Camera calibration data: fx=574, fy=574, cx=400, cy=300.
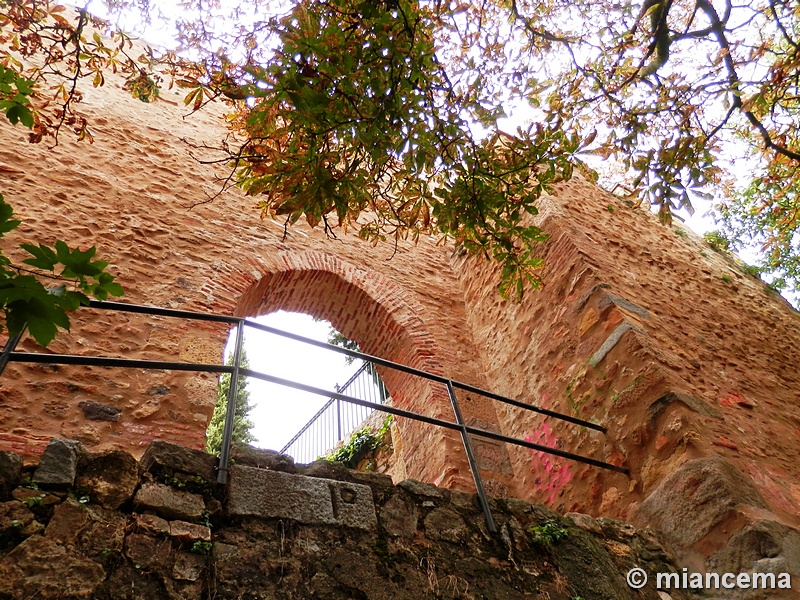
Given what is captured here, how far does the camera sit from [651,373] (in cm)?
381

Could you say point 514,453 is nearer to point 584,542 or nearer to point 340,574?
point 584,542

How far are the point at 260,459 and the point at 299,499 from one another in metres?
0.26

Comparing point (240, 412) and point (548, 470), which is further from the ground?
point (240, 412)

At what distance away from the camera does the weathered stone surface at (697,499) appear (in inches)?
121

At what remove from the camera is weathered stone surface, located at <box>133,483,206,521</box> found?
202cm

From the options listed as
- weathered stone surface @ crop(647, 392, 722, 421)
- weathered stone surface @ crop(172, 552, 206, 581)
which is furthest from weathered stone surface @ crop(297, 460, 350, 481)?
weathered stone surface @ crop(647, 392, 722, 421)

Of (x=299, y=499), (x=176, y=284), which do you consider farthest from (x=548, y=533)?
(x=176, y=284)

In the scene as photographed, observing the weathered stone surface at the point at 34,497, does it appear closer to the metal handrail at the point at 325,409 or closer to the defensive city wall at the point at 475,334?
the defensive city wall at the point at 475,334

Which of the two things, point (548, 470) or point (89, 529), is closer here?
point (89, 529)

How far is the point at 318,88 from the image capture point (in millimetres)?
2828

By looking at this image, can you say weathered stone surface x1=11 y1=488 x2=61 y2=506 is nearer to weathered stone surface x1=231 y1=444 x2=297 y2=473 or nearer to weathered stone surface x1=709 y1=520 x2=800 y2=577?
weathered stone surface x1=231 y1=444 x2=297 y2=473

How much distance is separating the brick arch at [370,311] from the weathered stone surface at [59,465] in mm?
3140

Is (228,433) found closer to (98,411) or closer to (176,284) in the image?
(98,411)

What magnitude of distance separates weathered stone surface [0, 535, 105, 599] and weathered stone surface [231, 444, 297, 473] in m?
0.73
